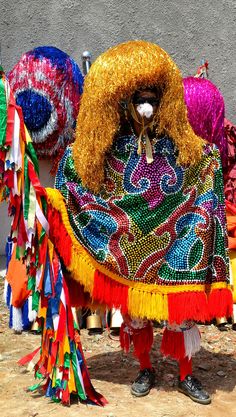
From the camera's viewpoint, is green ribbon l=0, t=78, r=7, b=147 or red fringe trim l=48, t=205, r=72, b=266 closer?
green ribbon l=0, t=78, r=7, b=147

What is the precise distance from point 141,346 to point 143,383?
191 mm

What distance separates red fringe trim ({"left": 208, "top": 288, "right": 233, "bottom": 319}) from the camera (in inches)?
136

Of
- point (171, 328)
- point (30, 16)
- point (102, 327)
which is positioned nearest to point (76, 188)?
point (171, 328)

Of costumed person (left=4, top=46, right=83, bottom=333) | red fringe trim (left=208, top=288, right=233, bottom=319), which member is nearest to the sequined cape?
red fringe trim (left=208, top=288, right=233, bottom=319)

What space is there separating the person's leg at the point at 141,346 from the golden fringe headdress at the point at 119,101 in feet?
2.45

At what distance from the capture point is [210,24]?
19.3ft

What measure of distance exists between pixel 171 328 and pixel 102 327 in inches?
44.1

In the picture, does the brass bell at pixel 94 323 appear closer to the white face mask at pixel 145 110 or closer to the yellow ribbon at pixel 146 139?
the yellow ribbon at pixel 146 139

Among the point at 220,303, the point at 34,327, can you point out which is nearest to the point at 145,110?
the point at 220,303

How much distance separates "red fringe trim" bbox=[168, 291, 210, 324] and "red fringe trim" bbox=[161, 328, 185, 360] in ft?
0.50

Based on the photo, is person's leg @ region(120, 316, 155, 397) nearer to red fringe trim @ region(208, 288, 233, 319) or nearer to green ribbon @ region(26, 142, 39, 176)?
red fringe trim @ region(208, 288, 233, 319)

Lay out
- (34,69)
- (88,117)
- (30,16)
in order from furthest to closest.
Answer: (30,16), (34,69), (88,117)

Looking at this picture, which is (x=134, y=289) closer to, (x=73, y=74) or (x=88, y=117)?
(x=88, y=117)

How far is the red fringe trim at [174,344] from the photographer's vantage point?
3533mm
